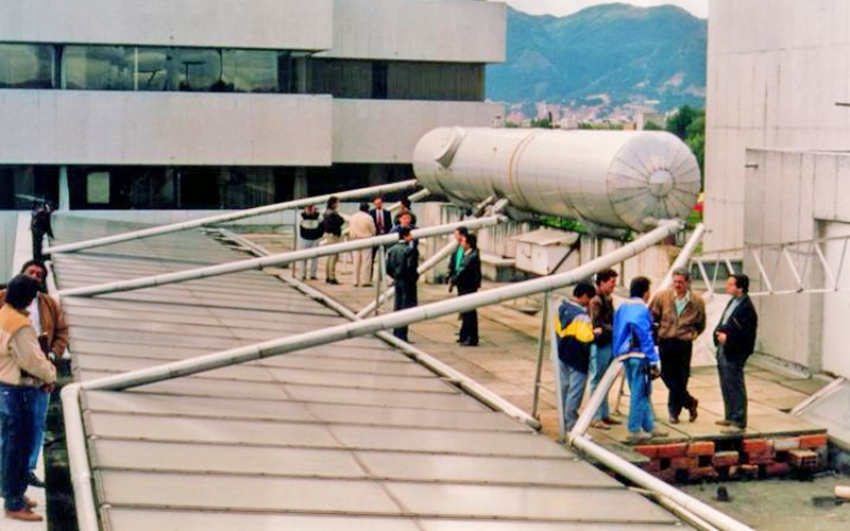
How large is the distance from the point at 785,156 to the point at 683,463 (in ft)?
21.5

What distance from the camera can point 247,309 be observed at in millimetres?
17156

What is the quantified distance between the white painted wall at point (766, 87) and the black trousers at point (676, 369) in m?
8.13

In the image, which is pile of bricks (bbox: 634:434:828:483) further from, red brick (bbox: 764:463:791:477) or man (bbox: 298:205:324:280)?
man (bbox: 298:205:324:280)

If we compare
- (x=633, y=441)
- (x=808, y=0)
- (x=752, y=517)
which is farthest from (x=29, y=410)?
(x=808, y=0)

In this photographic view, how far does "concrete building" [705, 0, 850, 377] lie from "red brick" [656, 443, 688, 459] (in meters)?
4.42

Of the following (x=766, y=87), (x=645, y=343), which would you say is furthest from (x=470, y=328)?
(x=766, y=87)

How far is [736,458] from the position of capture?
1457 cm

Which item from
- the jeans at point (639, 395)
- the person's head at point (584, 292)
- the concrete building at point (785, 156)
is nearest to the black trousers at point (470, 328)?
the concrete building at point (785, 156)

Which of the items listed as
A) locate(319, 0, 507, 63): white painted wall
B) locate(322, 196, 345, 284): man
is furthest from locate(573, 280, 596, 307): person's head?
locate(319, 0, 507, 63): white painted wall

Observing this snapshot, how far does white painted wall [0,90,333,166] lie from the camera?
114 ft

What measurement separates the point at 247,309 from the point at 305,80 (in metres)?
21.7

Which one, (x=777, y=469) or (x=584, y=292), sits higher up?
(x=584, y=292)

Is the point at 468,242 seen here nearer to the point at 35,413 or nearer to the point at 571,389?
the point at 571,389

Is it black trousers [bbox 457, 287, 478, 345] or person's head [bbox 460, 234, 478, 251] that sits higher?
person's head [bbox 460, 234, 478, 251]
